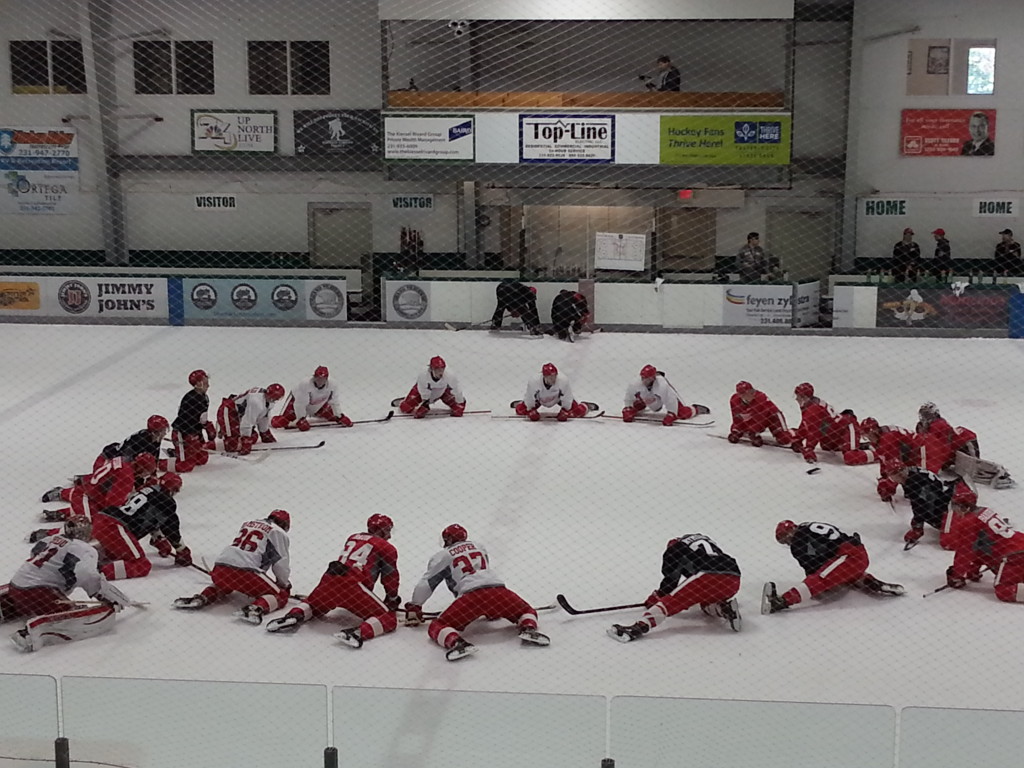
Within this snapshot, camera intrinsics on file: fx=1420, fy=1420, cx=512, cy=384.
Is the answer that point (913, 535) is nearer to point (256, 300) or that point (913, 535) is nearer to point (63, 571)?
point (63, 571)

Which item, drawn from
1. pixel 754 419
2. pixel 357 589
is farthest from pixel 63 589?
pixel 754 419

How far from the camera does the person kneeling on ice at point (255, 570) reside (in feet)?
27.0

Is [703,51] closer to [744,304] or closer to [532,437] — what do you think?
[744,304]

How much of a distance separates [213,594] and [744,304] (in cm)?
1267

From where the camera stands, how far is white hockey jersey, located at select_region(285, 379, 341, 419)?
43.4 ft

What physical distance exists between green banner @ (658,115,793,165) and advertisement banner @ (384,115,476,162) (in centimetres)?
283

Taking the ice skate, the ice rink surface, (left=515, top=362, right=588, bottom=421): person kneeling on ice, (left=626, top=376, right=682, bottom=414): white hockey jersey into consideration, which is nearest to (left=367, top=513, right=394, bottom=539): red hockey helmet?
the ice rink surface

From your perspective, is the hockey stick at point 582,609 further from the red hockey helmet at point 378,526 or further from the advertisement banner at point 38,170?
the advertisement banner at point 38,170

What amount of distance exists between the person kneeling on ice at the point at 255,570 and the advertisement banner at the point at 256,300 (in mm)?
12342

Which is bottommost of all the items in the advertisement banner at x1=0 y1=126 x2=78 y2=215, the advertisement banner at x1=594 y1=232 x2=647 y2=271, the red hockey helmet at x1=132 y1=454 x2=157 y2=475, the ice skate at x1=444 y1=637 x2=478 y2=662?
the ice skate at x1=444 y1=637 x2=478 y2=662

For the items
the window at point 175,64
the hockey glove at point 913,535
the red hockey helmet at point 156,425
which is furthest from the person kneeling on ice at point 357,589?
the window at point 175,64

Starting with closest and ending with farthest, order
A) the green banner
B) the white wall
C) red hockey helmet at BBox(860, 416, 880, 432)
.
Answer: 1. red hockey helmet at BBox(860, 416, 880, 432)
2. the green banner
3. the white wall

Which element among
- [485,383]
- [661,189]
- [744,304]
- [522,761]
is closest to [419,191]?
[661,189]

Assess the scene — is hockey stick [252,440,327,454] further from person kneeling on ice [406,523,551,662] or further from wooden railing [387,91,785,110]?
wooden railing [387,91,785,110]
